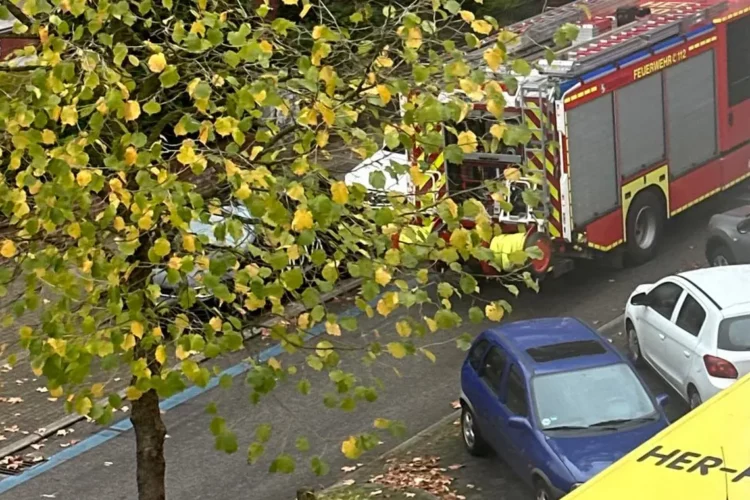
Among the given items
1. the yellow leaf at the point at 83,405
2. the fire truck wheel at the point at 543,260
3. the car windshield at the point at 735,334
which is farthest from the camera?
the fire truck wheel at the point at 543,260

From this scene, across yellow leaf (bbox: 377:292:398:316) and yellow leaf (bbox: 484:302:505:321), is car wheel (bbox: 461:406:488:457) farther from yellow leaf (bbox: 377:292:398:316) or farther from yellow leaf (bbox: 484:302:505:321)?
yellow leaf (bbox: 377:292:398:316)

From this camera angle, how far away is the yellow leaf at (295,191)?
6289 mm

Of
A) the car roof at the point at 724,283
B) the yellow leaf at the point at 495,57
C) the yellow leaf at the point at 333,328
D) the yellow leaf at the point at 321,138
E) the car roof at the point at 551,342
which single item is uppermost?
the yellow leaf at the point at 495,57

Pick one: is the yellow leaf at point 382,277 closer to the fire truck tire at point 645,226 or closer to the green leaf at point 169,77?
the green leaf at point 169,77

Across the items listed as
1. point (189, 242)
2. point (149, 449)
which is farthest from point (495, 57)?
point (149, 449)

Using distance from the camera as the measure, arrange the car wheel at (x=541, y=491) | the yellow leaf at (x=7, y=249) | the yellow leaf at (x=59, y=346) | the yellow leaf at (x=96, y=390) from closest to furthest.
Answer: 1. the yellow leaf at (x=59, y=346)
2. the yellow leaf at (x=96, y=390)
3. the yellow leaf at (x=7, y=249)
4. the car wheel at (x=541, y=491)

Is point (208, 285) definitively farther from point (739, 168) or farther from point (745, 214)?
point (739, 168)

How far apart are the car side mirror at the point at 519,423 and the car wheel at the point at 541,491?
18.3 inches

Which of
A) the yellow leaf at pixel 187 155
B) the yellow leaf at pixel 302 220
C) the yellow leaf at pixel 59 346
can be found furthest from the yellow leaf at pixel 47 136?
the yellow leaf at pixel 302 220

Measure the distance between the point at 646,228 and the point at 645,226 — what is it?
0.04m

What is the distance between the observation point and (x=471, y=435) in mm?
12445

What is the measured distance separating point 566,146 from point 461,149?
945 centimetres

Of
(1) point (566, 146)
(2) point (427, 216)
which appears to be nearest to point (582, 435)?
(2) point (427, 216)

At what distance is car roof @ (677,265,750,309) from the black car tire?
3.33 metres
